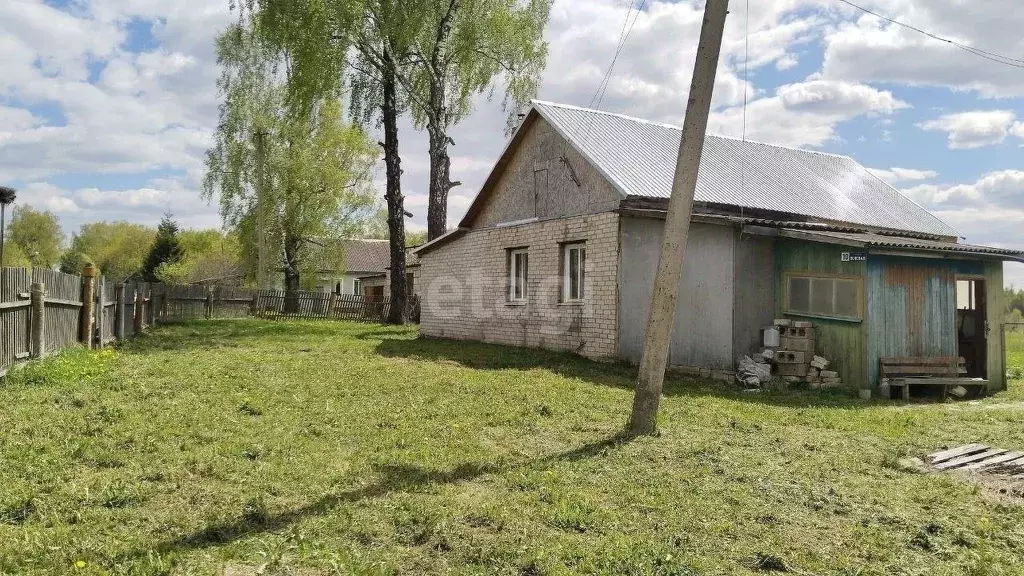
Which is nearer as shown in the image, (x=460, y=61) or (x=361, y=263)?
(x=460, y=61)

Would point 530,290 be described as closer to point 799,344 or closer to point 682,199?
point 799,344

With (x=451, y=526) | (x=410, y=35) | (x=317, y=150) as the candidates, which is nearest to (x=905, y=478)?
(x=451, y=526)

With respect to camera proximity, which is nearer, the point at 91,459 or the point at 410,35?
the point at 91,459

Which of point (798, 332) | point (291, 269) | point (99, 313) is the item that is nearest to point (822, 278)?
point (798, 332)

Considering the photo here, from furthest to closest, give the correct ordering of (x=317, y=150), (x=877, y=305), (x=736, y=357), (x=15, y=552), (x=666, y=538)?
(x=317, y=150), (x=736, y=357), (x=877, y=305), (x=666, y=538), (x=15, y=552)

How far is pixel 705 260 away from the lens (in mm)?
13047

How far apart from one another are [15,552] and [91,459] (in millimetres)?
1972

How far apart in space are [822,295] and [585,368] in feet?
13.6

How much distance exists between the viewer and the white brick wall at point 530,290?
13.5 metres

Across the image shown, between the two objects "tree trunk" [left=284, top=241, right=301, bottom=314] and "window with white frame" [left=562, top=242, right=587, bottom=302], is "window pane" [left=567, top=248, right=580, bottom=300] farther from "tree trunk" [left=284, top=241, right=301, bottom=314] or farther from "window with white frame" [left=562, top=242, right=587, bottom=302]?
"tree trunk" [left=284, top=241, right=301, bottom=314]

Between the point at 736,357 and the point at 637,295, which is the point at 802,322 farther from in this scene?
the point at 637,295

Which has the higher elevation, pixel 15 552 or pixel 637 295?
pixel 637 295

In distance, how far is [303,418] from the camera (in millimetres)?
7781

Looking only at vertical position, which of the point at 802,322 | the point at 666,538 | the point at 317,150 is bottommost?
the point at 666,538
